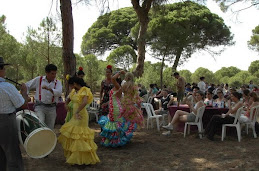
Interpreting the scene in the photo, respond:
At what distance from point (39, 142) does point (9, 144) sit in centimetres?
45

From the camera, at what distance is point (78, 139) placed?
13.3ft

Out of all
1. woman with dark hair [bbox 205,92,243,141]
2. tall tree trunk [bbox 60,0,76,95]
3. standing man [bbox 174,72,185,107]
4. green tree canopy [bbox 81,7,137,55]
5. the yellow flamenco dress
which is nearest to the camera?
the yellow flamenco dress

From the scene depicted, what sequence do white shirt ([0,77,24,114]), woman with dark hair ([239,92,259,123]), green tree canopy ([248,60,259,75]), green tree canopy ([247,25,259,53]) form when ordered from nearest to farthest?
white shirt ([0,77,24,114])
woman with dark hair ([239,92,259,123])
green tree canopy ([247,25,259,53])
green tree canopy ([248,60,259,75])

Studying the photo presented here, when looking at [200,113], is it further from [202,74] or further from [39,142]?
[202,74]

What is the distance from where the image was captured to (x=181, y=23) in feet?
72.7

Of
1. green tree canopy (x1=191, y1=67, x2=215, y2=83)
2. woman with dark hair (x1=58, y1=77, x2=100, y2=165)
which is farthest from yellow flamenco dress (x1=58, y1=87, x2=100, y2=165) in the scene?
green tree canopy (x1=191, y1=67, x2=215, y2=83)

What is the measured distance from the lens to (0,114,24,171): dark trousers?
2.96 metres

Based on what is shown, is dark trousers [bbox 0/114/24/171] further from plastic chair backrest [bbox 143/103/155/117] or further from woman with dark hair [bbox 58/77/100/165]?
plastic chair backrest [bbox 143/103/155/117]

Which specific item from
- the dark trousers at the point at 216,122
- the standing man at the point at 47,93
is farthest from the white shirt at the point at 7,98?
the dark trousers at the point at 216,122

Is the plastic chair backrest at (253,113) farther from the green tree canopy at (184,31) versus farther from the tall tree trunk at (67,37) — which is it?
the green tree canopy at (184,31)

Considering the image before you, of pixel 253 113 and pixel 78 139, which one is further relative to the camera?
pixel 253 113

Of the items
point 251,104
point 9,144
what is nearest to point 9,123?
point 9,144

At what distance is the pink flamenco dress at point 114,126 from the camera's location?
5340 mm

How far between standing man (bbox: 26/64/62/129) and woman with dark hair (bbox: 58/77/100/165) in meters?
0.38
